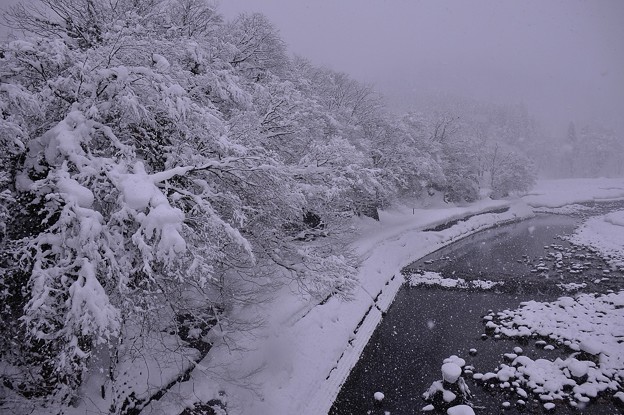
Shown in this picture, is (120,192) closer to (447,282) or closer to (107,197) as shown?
(107,197)

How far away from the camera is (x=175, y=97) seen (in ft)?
21.2

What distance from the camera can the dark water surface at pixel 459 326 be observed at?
31.0ft

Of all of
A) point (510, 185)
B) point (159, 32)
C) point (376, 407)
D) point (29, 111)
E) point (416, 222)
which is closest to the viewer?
point (29, 111)

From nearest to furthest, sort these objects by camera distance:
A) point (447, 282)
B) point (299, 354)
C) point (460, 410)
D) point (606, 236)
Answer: point (460, 410) < point (299, 354) < point (447, 282) < point (606, 236)

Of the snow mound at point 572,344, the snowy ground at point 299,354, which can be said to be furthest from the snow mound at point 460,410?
the snowy ground at point 299,354

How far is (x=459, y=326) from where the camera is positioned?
43.9 feet

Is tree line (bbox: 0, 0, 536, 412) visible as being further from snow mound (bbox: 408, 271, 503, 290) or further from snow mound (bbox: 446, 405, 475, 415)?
snow mound (bbox: 408, 271, 503, 290)

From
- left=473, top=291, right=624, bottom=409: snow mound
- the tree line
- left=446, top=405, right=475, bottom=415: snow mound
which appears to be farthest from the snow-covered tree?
left=473, top=291, right=624, bottom=409: snow mound

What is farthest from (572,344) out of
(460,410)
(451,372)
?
(460,410)

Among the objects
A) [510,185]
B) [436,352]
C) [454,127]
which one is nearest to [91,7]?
[436,352]

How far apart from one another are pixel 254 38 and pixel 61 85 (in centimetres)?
1242

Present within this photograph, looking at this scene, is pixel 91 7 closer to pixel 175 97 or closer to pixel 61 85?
pixel 61 85

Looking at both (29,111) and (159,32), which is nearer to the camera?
(29,111)

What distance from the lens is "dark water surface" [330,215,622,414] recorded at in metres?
9.44
